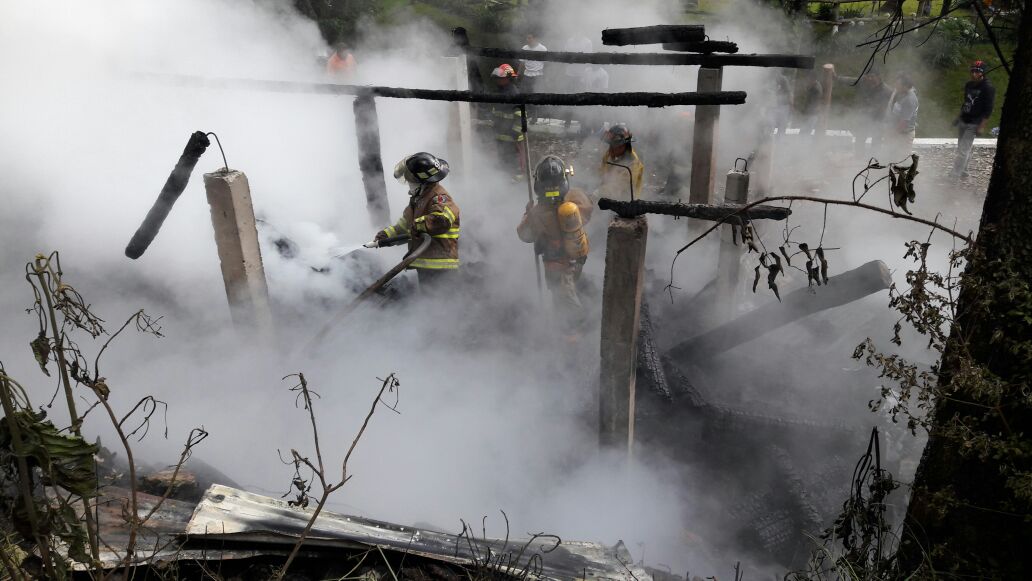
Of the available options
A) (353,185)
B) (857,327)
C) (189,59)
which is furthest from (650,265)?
(189,59)

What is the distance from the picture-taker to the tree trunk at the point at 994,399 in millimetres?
2654

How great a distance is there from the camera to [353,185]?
933 centimetres

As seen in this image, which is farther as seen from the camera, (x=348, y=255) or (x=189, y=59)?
(x=189, y=59)

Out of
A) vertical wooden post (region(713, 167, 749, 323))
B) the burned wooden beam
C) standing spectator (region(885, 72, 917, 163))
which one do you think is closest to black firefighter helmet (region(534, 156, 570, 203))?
vertical wooden post (region(713, 167, 749, 323))

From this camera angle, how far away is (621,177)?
7250 millimetres

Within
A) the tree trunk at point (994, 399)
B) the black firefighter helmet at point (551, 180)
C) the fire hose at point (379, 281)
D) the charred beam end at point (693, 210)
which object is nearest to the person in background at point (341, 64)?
the fire hose at point (379, 281)

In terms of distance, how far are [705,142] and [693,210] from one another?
281 centimetres

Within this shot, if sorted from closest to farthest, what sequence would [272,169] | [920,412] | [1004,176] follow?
[1004,176] → [920,412] → [272,169]

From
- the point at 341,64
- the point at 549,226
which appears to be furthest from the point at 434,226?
the point at 341,64

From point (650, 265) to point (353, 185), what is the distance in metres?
4.04

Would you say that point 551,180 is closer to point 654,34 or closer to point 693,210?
point 654,34

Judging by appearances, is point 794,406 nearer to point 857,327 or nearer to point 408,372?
point 857,327

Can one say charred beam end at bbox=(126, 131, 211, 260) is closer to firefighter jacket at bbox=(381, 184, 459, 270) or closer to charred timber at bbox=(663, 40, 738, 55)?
firefighter jacket at bbox=(381, 184, 459, 270)

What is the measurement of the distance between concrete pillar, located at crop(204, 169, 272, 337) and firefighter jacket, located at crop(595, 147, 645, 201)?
354 cm
